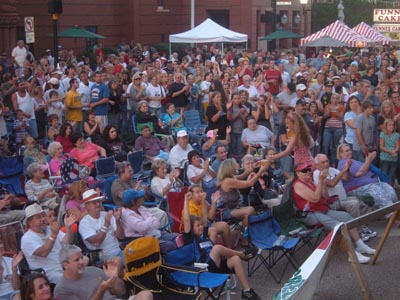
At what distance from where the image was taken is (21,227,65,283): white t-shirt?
7750 mm

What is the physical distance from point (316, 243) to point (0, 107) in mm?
6738

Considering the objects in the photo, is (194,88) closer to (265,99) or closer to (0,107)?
(265,99)

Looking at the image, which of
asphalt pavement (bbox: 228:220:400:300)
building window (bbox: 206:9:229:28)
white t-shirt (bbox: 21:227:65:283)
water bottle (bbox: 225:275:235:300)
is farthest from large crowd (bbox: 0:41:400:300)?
building window (bbox: 206:9:229:28)

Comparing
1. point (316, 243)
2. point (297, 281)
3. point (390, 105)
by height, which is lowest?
point (316, 243)

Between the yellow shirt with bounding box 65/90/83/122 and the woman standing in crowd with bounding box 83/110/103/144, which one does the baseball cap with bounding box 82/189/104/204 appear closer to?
the woman standing in crowd with bounding box 83/110/103/144

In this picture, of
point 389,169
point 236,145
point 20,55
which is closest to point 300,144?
point 389,169

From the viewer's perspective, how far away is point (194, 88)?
18.9 m

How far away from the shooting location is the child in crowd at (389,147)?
12.4 meters

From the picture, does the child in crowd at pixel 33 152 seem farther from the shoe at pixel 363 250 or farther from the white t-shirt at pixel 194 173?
the shoe at pixel 363 250

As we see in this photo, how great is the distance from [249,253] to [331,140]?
6.14m

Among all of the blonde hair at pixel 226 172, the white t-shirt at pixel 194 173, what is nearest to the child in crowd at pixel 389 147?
the white t-shirt at pixel 194 173

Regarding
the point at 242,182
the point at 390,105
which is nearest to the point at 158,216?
the point at 242,182

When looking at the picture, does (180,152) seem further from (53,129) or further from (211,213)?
(211,213)

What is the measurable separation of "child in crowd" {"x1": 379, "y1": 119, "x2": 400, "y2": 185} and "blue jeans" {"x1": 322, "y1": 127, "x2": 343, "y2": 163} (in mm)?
1924
